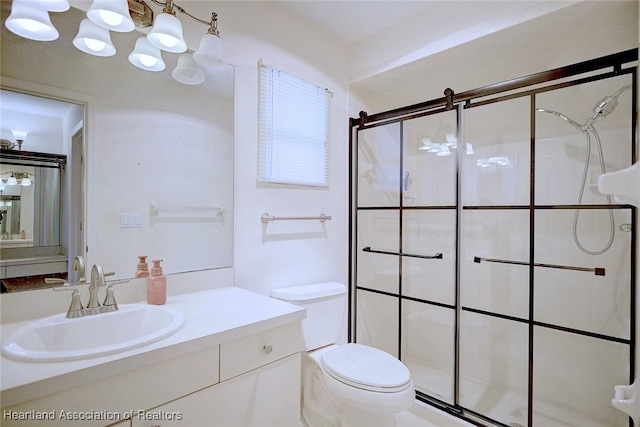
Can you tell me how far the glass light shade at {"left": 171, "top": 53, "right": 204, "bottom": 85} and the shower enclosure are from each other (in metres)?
1.21

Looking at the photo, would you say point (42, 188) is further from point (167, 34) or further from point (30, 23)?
point (167, 34)

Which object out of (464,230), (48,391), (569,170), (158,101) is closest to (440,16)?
(569,170)

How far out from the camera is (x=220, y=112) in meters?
1.68

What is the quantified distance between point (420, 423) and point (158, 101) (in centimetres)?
232

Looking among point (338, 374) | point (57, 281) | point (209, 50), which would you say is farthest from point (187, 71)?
point (338, 374)

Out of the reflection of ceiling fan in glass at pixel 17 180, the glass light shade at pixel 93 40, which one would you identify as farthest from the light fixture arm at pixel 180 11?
the reflection of ceiling fan in glass at pixel 17 180

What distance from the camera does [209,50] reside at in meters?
1.47

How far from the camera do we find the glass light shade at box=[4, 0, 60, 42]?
1.10m

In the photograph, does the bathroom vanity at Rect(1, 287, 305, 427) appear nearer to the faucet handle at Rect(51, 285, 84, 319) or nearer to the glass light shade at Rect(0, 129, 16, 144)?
the faucet handle at Rect(51, 285, 84, 319)

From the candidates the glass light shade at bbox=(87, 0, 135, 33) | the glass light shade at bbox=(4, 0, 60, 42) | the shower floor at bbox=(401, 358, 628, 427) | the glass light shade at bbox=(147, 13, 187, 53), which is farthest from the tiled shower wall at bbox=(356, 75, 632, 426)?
the glass light shade at bbox=(4, 0, 60, 42)

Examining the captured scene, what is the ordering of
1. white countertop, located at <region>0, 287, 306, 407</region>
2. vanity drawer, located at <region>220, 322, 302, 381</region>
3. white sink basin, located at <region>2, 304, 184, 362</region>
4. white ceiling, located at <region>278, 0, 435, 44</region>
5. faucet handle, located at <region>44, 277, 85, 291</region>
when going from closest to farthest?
white countertop, located at <region>0, 287, 306, 407</region>, white sink basin, located at <region>2, 304, 184, 362</region>, vanity drawer, located at <region>220, 322, 302, 381</region>, faucet handle, located at <region>44, 277, 85, 291</region>, white ceiling, located at <region>278, 0, 435, 44</region>

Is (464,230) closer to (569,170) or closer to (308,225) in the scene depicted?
(569,170)

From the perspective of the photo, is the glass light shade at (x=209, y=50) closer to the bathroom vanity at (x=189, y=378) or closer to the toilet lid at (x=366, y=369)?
the bathroom vanity at (x=189, y=378)

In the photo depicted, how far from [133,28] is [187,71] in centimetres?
31
